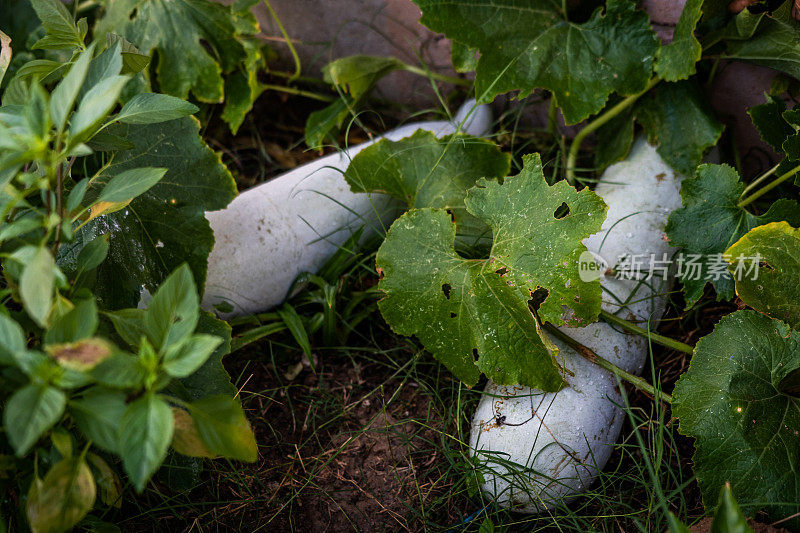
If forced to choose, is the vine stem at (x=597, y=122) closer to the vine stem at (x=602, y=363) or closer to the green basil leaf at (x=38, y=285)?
the vine stem at (x=602, y=363)

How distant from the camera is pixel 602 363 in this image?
1.50 metres

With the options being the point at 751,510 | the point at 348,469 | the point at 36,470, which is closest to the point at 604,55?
the point at 751,510

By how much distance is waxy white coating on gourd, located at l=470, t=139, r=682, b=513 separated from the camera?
1.41m

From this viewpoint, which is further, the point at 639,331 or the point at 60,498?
the point at 639,331

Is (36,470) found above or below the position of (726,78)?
below

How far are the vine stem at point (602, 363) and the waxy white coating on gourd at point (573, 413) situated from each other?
0.02 meters

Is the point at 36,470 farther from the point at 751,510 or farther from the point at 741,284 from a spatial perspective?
the point at 741,284

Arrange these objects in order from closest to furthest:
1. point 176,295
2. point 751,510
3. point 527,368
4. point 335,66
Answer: point 176,295 < point 751,510 < point 527,368 < point 335,66

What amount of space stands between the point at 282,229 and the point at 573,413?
3.08ft

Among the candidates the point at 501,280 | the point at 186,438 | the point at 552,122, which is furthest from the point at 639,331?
the point at 186,438

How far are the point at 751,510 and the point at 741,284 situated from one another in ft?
1.59

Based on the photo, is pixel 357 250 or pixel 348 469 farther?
pixel 357 250

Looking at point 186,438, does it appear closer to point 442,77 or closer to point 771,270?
point 771,270

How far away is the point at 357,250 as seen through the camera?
1840 millimetres
